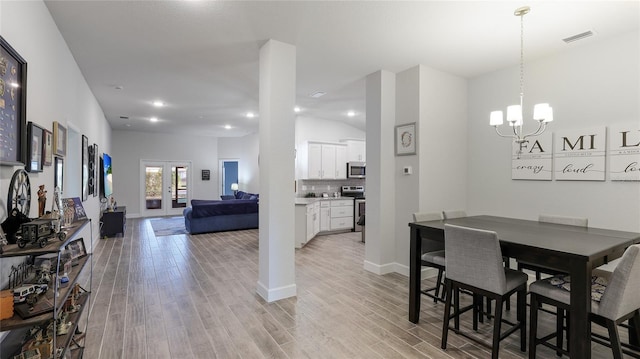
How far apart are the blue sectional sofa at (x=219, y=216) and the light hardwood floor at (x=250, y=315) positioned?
197 centimetres

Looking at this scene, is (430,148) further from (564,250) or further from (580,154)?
(564,250)

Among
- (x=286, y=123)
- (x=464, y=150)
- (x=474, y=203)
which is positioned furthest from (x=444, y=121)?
(x=286, y=123)

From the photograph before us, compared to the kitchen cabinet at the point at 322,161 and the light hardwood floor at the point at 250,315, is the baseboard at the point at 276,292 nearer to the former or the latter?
the light hardwood floor at the point at 250,315

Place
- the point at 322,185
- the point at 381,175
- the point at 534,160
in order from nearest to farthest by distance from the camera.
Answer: the point at 534,160 → the point at 381,175 → the point at 322,185

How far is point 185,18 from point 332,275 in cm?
339

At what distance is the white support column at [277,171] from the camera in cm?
325

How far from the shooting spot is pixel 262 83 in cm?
338

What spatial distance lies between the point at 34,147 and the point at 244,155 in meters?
8.55

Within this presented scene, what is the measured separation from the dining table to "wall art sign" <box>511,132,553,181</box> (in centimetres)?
109

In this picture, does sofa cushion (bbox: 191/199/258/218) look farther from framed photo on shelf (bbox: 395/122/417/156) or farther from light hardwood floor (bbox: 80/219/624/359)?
framed photo on shelf (bbox: 395/122/417/156)

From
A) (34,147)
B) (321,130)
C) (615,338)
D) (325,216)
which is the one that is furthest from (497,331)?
(321,130)

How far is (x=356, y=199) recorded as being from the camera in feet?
24.4

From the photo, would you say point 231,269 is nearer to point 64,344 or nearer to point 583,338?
point 64,344

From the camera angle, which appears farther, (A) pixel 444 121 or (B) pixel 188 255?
(B) pixel 188 255
